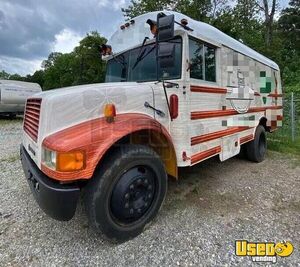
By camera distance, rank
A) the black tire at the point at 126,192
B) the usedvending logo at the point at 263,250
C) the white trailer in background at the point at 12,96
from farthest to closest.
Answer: the white trailer in background at the point at 12,96
the usedvending logo at the point at 263,250
the black tire at the point at 126,192

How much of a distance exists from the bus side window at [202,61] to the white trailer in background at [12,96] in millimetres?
14413

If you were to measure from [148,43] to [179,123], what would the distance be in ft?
3.81

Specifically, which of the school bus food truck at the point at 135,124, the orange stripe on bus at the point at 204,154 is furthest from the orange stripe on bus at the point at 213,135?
the orange stripe on bus at the point at 204,154

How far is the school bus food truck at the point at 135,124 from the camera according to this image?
2299mm

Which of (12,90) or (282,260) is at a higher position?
(12,90)

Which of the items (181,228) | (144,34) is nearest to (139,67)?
(144,34)

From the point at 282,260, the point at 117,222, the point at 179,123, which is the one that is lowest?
the point at 282,260

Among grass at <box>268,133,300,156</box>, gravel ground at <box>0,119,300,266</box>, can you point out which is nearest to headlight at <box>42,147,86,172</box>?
gravel ground at <box>0,119,300,266</box>

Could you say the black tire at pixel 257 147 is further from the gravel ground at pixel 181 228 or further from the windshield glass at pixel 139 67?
the windshield glass at pixel 139 67

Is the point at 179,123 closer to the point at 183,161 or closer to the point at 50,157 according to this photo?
the point at 183,161

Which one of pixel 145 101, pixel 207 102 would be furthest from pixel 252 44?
pixel 145 101

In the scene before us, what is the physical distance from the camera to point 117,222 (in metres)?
2.63

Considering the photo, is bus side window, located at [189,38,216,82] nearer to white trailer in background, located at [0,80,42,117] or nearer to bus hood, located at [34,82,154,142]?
bus hood, located at [34,82,154,142]

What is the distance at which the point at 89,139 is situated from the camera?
2.27 meters
